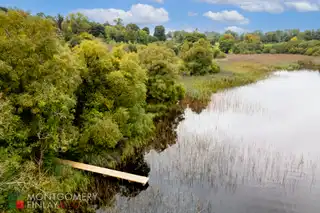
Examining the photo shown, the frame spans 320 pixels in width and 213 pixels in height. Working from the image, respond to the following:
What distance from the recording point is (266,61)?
5334 cm

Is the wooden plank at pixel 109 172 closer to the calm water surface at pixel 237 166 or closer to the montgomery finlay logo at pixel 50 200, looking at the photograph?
the calm water surface at pixel 237 166

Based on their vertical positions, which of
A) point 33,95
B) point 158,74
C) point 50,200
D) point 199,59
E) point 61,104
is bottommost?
point 50,200

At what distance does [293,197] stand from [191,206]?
430cm

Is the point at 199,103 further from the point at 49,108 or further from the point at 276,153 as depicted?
the point at 49,108

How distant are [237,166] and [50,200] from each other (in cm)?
838

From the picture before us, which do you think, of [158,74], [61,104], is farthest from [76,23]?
[61,104]

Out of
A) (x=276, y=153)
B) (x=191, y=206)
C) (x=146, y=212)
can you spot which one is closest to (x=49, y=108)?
(x=146, y=212)

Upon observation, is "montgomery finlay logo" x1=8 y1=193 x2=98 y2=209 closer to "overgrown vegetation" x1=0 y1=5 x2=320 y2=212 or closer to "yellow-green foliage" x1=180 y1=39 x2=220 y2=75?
"overgrown vegetation" x1=0 y1=5 x2=320 y2=212

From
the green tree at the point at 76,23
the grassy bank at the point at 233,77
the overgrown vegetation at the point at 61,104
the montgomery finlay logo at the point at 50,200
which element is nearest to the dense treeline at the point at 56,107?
the overgrown vegetation at the point at 61,104

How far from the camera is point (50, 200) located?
8.44m

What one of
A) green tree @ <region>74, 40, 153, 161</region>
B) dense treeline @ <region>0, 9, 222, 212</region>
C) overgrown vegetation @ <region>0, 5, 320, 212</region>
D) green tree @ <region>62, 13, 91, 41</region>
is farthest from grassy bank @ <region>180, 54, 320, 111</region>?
green tree @ <region>62, 13, 91, 41</region>

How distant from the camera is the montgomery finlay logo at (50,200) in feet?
24.8

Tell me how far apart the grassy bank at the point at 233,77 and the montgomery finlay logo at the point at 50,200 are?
14282 mm

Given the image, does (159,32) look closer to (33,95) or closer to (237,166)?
(237,166)
